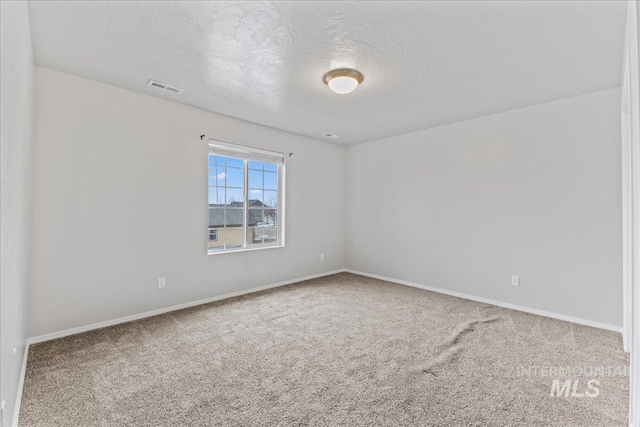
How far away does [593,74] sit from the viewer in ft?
9.08

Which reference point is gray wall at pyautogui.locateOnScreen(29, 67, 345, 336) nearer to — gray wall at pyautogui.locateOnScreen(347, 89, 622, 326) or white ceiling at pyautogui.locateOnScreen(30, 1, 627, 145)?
white ceiling at pyautogui.locateOnScreen(30, 1, 627, 145)

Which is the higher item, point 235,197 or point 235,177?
point 235,177

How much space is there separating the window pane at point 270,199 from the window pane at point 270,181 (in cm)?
8

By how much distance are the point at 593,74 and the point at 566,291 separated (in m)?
2.26

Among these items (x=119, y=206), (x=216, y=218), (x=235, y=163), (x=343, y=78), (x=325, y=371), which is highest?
(x=343, y=78)

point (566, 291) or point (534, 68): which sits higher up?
point (534, 68)

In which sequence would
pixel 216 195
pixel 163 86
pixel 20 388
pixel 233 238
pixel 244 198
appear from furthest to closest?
pixel 244 198
pixel 233 238
pixel 216 195
pixel 163 86
pixel 20 388

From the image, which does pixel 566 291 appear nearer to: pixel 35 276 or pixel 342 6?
pixel 342 6

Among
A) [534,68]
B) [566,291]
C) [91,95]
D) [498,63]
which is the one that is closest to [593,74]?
[534,68]

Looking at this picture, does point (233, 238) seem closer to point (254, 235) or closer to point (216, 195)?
point (254, 235)

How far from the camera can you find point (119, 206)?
313 centimetres

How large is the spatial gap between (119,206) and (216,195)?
1.16 meters

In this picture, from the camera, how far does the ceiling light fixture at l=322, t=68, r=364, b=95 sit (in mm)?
2658

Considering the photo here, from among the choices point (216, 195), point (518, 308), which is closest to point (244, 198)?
point (216, 195)
